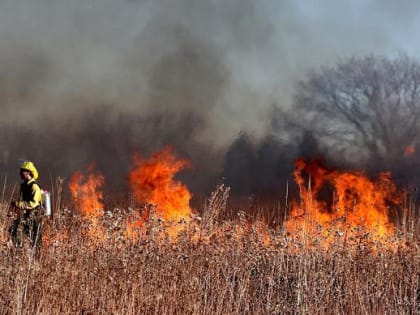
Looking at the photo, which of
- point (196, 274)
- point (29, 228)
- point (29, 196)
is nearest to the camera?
point (196, 274)

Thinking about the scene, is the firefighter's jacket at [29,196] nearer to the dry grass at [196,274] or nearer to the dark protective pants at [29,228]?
the dark protective pants at [29,228]

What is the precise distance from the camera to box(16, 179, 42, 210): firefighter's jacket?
1039 cm

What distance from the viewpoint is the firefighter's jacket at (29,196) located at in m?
10.4

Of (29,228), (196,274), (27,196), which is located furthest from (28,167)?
(196,274)

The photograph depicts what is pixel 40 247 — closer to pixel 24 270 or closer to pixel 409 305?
pixel 24 270

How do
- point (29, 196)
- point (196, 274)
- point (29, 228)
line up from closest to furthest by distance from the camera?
point (196, 274), point (29, 228), point (29, 196)

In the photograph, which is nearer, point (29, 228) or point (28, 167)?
point (29, 228)

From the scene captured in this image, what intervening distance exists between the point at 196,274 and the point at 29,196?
4.57m

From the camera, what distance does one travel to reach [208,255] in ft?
27.4

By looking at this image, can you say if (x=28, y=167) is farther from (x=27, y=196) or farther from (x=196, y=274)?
(x=196, y=274)

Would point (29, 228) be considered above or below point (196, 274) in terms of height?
above

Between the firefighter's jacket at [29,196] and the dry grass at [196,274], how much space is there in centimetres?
90

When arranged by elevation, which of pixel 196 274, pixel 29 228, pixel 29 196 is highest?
pixel 29 196

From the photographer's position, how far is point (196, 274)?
→ 26.2ft
